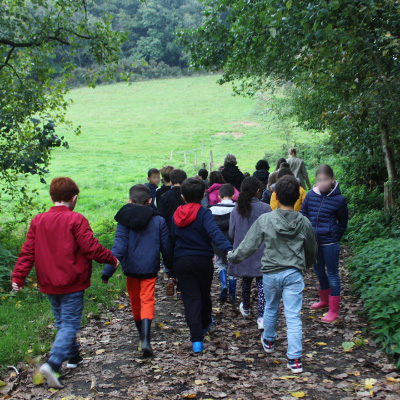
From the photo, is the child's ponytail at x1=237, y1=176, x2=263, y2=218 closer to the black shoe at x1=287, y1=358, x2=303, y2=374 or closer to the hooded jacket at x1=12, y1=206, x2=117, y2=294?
the black shoe at x1=287, y1=358, x2=303, y2=374

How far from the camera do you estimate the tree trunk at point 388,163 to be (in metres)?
10.4

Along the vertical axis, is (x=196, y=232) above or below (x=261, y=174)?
below

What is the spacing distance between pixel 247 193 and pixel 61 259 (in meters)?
2.72

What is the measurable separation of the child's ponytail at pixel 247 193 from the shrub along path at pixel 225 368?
1.65 metres

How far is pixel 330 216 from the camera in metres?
5.89

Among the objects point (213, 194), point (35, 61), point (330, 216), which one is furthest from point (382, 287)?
point (35, 61)

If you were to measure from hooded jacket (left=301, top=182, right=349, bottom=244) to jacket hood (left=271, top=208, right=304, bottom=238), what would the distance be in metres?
1.22

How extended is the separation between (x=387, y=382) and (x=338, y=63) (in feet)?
23.3

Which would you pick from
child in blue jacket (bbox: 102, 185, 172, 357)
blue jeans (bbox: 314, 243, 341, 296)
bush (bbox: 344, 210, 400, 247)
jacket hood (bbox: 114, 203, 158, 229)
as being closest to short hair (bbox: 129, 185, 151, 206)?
child in blue jacket (bbox: 102, 185, 172, 357)

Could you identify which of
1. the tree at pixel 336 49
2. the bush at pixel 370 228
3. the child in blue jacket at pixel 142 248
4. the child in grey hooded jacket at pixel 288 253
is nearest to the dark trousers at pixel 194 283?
the child in blue jacket at pixel 142 248

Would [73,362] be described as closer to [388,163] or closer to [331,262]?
[331,262]

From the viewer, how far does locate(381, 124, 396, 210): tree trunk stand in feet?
34.3

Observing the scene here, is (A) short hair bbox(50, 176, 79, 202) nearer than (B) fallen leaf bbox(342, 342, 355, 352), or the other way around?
(A) short hair bbox(50, 176, 79, 202)

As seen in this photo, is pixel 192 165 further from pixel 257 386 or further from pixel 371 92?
pixel 257 386
